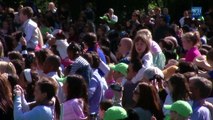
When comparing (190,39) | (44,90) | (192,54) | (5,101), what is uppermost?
(44,90)

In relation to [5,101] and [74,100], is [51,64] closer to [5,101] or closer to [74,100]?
[74,100]

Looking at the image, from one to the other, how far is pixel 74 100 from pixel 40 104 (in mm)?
694

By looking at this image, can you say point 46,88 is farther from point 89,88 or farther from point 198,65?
point 198,65

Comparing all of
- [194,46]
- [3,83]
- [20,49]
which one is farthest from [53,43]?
[3,83]

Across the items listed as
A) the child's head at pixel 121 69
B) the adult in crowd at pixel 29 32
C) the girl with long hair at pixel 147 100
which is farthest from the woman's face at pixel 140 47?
the adult in crowd at pixel 29 32

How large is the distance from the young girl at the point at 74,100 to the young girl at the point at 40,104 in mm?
486

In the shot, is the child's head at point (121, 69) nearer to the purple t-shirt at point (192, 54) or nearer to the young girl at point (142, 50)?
the young girl at point (142, 50)

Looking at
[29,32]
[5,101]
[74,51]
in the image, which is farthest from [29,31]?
[5,101]

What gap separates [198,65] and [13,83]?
309 cm

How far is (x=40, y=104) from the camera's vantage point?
269 inches

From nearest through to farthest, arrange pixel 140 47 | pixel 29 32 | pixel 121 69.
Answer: pixel 121 69 < pixel 140 47 < pixel 29 32

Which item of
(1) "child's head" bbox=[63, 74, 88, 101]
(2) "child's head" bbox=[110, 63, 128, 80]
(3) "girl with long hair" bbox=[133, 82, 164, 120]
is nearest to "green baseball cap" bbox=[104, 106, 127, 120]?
(3) "girl with long hair" bbox=[133, 82, 164, 120]

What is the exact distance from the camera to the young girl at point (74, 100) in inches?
291

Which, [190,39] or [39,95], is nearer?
[39,95]
